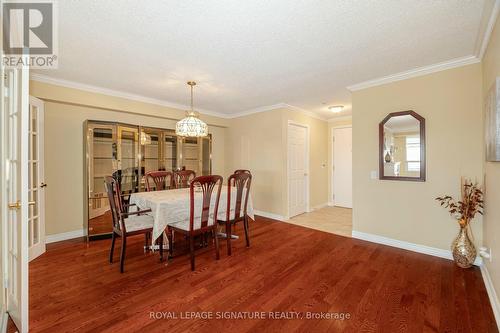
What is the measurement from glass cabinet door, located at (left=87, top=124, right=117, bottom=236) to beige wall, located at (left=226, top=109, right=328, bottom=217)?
272 centimetres

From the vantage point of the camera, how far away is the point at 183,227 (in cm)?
263

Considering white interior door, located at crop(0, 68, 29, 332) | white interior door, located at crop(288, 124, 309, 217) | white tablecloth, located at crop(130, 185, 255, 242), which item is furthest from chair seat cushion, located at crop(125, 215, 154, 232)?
white interior door, located at crop(288, 124, 309, 217)

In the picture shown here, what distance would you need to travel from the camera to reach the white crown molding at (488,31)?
1.75 m

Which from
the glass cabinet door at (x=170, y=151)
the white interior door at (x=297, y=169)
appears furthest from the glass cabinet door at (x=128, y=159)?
the white interior door at (x=297, y=169)

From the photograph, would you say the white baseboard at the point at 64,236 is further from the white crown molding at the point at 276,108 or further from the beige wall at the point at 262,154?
the white crown molding at the point at 276,108

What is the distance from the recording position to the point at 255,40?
2232 millimetres

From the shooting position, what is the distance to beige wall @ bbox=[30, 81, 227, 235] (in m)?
3.33

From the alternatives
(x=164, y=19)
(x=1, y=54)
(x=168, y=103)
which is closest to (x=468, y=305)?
(x=164, y=19)

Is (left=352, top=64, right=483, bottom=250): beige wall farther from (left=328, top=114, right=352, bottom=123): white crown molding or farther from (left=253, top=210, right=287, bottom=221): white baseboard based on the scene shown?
(left=328, top=114, right=352, bottom=123): white crown molding

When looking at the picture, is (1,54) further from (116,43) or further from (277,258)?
(277,258)

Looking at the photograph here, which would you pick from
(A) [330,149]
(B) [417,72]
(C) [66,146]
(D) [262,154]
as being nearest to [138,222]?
(C) [66,146]

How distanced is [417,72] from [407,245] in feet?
7.63

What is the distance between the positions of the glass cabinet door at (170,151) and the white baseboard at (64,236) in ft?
5.61

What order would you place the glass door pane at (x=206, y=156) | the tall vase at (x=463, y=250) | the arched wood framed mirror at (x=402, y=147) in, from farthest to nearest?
the glass door pane at (x=206, y=156) < the arched wood framed mirror at (x=402, y=147) < the tall vase at (x=463, y=250)
